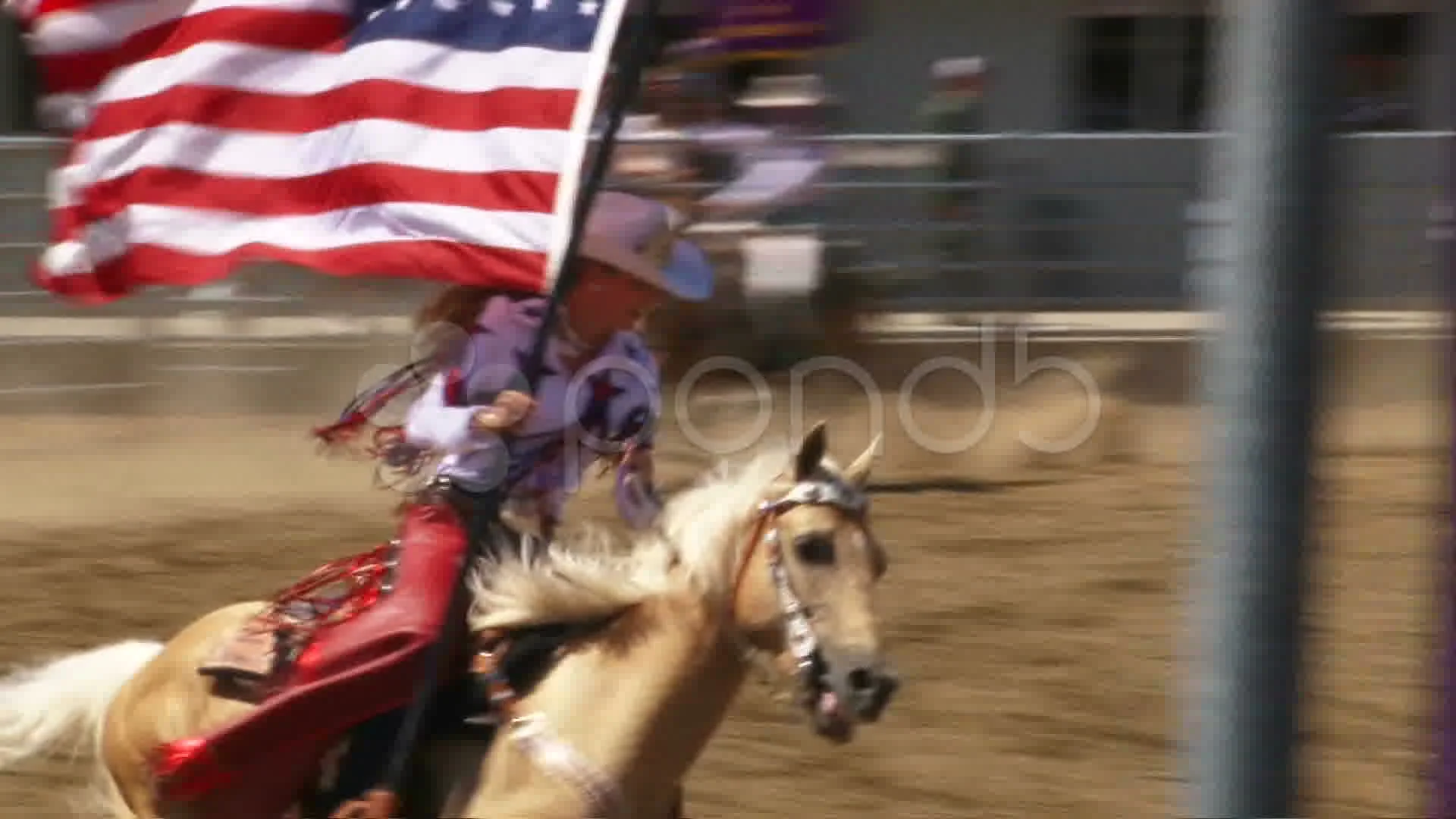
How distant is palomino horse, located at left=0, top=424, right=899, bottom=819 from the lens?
414cm

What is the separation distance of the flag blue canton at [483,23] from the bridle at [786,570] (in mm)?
931

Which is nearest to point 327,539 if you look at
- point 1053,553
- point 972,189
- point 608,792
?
point 1053,553

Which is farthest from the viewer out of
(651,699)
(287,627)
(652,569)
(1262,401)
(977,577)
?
(977,577)

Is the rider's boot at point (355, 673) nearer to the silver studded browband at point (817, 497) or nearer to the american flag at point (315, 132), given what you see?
the american flag at point (315, 132)

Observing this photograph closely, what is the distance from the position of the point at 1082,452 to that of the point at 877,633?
5947 millimetres

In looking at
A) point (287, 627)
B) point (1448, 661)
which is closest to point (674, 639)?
point (287, 627)

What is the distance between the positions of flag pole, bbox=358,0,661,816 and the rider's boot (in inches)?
1.5

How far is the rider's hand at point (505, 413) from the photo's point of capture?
431 centimetres

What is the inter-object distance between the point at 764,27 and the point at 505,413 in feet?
25.1

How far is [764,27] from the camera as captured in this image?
11.7 metres

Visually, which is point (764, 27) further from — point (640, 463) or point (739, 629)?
point (739, 629)

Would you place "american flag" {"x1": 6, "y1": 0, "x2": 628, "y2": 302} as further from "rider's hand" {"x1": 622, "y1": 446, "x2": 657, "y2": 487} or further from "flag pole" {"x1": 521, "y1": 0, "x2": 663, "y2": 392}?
"rider's hand" {"x1": 622, "y1": 446, "x2": 657, "y2": 487}

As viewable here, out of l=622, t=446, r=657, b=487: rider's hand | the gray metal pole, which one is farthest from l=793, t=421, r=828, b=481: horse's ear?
the gray metal pole

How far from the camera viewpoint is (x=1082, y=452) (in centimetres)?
1004
